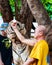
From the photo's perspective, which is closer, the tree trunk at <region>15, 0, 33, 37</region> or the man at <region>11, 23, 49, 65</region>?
the man at <region>11, 23, 49, 65</region>

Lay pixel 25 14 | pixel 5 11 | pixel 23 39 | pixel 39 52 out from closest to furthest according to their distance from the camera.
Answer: pixel 39 52 → pixel 23 39 → pixel 5 11 → pixel 25 14

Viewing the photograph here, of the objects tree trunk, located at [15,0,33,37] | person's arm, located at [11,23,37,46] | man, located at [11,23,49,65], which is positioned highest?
man, located at [11,23,49,65]

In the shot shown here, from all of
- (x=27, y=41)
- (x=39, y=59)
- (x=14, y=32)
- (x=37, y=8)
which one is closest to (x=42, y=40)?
A: (x=39, y=59)

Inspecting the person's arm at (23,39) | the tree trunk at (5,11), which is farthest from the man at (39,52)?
the tree trunk at (5,11)

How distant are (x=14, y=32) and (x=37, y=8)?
191 centimetres

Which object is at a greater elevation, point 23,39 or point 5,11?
point 23,39

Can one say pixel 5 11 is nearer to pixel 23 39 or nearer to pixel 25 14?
pixel 25 14

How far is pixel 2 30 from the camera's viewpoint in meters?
4.87

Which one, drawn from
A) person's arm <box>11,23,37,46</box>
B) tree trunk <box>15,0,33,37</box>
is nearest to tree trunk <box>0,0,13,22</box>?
tree trunk <box>15,0,33,37</box>

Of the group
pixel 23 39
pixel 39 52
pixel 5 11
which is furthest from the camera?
pixel 5 11

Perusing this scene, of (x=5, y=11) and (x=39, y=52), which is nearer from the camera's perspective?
(x=39, y=52)

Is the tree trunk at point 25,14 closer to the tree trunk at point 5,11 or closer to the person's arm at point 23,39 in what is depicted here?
the tree trunk at point 5,11

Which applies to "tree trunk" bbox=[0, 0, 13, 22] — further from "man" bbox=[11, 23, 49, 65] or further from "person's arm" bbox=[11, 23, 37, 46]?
"man" bbox=[11, 23, 49, 65]

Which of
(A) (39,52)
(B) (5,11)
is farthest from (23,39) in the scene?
(B) (5,11)
